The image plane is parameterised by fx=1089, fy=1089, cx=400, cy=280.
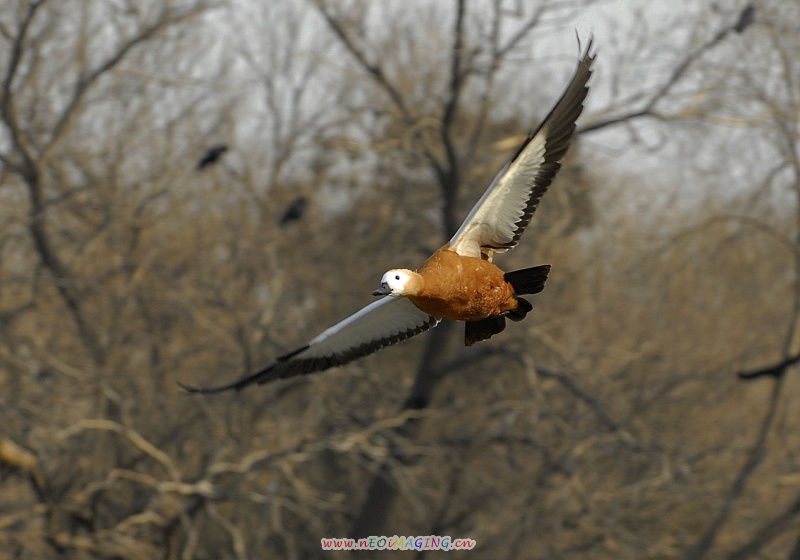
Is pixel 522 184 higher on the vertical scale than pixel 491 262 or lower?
higher

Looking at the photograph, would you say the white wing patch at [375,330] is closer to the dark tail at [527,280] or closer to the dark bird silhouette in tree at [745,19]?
the dark tail at [527,280]

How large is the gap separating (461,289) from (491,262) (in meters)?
0.50

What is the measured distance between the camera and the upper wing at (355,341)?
6.27 m

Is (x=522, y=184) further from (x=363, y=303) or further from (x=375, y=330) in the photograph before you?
(x=363, y=303)

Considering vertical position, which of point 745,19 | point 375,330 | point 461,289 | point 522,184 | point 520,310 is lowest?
point 520,310

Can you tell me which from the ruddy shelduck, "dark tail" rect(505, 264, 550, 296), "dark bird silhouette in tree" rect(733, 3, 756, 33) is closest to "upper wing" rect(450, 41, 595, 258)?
the ruddy shelduck

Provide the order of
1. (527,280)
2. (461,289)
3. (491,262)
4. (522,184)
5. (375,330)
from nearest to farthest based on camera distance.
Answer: (461,289), (527,280), (491,262), (522,184), (375,330)

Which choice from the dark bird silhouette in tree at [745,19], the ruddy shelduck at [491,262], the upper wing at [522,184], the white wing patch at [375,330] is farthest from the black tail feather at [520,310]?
the dark bird silhouette in tree at [745,19]

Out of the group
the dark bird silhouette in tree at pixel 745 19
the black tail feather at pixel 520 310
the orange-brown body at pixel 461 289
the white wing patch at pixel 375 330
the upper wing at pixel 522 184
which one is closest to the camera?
the orange-brown body at pixel 461 289

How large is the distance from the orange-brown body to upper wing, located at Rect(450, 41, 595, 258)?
20 cm

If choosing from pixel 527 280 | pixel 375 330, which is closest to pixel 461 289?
pixel 527 280

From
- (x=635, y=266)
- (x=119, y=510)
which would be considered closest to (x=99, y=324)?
(x=119, y=510)

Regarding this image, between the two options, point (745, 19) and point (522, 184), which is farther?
point (745, 19)

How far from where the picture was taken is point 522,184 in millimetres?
5582
